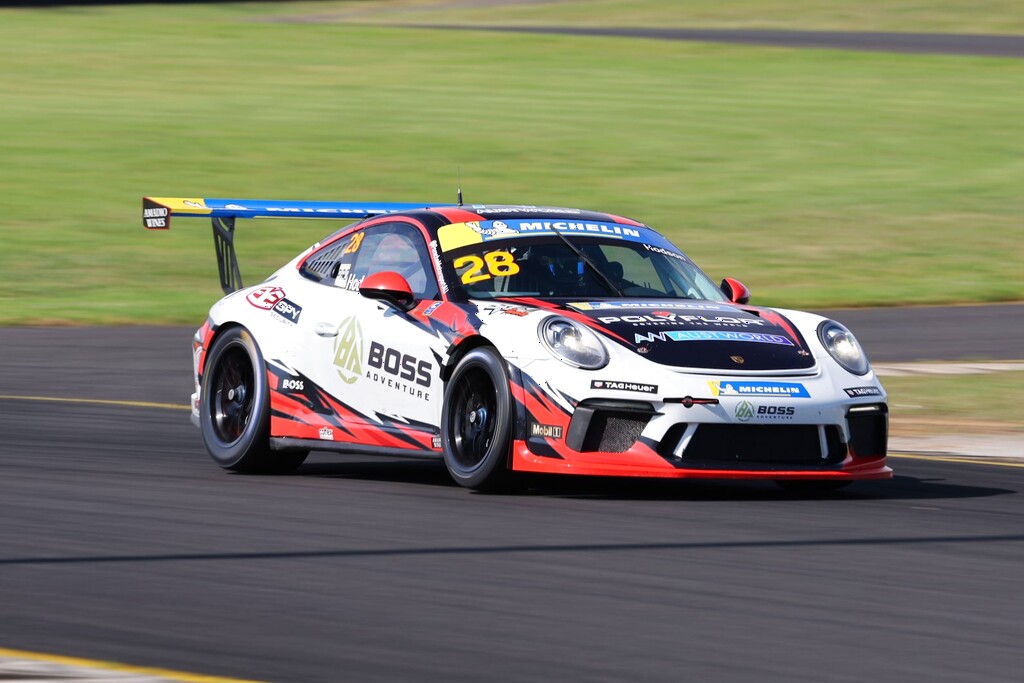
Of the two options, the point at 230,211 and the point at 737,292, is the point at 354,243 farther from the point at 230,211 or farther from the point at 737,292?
the point at 737,292

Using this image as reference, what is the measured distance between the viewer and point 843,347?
9203 millimetres

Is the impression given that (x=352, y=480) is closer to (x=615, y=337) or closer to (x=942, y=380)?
(x=615, y=337)

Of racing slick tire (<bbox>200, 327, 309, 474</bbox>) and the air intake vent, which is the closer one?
the air intake vent

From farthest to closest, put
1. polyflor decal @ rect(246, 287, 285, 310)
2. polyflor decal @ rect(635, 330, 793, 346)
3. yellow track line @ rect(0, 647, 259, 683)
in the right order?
polyflor decal @ rect(246, 287, 285, 310) → polyflor decal @ rect(635, 330, 793, 346) → yellow track line @ rect(0, 647, 259, 683)

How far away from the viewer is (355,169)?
98.5 feet

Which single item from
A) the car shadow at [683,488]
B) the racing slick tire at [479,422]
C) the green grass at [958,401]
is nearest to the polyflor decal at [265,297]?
the car shadow at [683,488]

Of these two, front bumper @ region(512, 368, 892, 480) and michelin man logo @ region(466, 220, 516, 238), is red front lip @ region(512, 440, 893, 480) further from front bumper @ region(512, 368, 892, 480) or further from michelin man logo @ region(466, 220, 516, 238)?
michelin man logo @ region(466, 220, 516, 238)

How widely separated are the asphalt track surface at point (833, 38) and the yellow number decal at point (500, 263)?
3671 cm

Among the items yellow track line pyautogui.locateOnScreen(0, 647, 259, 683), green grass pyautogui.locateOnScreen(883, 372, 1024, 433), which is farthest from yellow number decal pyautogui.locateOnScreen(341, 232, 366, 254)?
yellow track line pyautogui.locateOnScreen(0, 647, 259, 683)

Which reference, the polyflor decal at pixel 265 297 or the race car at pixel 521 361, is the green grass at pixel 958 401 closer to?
the race car at pixel 521 361

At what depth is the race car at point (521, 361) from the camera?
8609mm

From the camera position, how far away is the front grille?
8.59m

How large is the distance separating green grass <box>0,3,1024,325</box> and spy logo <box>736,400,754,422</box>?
1204cm

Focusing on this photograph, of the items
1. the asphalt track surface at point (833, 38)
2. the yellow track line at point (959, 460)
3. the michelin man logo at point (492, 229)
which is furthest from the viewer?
the asphalt track surface at point (833, 38)
